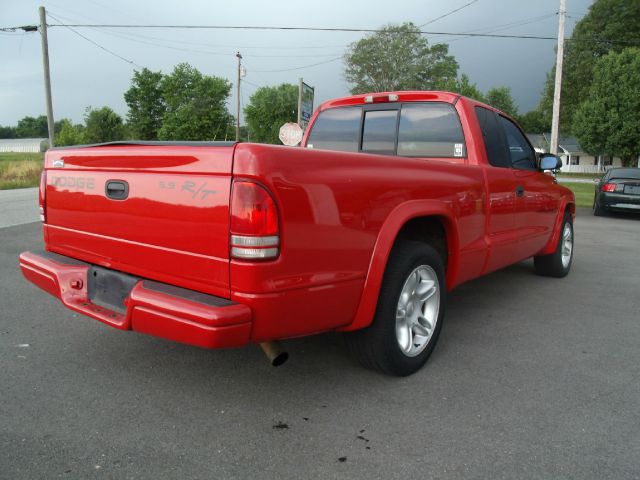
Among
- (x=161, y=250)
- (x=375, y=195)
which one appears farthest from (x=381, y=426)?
(x=161, y=250)

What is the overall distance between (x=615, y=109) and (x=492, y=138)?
34872mm

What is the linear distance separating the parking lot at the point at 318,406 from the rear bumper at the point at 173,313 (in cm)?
51

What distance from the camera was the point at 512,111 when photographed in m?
68.5

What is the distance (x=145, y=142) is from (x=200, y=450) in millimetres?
1532

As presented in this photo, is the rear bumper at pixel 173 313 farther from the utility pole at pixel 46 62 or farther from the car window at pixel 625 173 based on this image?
the utility pole at pixel 46 62

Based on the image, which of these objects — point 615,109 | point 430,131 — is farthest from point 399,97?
point 615,109

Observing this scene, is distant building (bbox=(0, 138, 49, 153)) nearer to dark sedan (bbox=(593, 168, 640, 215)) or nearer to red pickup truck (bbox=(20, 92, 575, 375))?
dark sedan (bbox=(593, 168, 640, 215))

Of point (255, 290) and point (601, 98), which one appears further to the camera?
point (601, 98)

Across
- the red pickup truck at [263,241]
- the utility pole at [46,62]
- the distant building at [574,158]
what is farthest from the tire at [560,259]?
the distant building at [574,158]

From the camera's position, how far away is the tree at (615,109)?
1277 inches

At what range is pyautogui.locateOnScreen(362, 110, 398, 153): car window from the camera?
4.27 meters

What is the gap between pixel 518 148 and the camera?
470 cm

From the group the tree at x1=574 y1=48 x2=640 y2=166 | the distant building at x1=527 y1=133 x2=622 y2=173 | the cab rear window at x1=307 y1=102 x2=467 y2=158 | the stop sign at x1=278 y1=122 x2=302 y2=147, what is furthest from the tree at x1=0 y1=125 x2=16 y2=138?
A: the cab rear window at x1=307 y1=102 x2=467 y2=158

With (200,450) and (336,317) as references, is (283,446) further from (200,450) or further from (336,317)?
(336,317)
